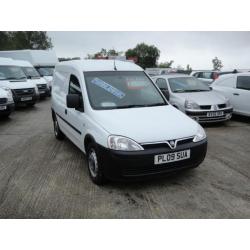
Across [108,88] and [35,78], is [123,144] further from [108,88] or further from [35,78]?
[35,78]

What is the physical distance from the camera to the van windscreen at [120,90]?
473 cm

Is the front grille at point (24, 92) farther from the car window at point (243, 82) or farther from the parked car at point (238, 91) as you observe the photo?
the car window at point (243, 82)

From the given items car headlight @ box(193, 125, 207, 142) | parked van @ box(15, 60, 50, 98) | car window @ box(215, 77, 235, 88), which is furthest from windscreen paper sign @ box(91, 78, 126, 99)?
parked van @ box(15, 60, 50, 98)

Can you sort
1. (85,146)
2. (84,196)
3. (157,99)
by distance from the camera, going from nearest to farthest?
(84,196), (85,146), (157,99)

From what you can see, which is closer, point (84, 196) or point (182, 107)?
Result: point (84, 196)

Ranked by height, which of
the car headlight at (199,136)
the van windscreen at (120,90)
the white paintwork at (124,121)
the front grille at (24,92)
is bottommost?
the front grille at (24,92)

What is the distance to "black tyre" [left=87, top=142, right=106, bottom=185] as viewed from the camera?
413 centimetres

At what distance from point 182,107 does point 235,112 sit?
81.3 inches

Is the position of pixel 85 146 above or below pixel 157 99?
below

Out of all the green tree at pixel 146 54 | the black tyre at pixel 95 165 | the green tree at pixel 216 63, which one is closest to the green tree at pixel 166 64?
the green tree at pixel 146 54

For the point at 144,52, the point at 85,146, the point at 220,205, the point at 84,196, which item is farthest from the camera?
the point at 144,52

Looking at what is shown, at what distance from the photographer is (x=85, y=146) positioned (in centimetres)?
463

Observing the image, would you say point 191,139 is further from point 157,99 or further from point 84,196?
point 84,196

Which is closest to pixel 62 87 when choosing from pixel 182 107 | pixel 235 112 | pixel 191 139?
pixel 191 139
